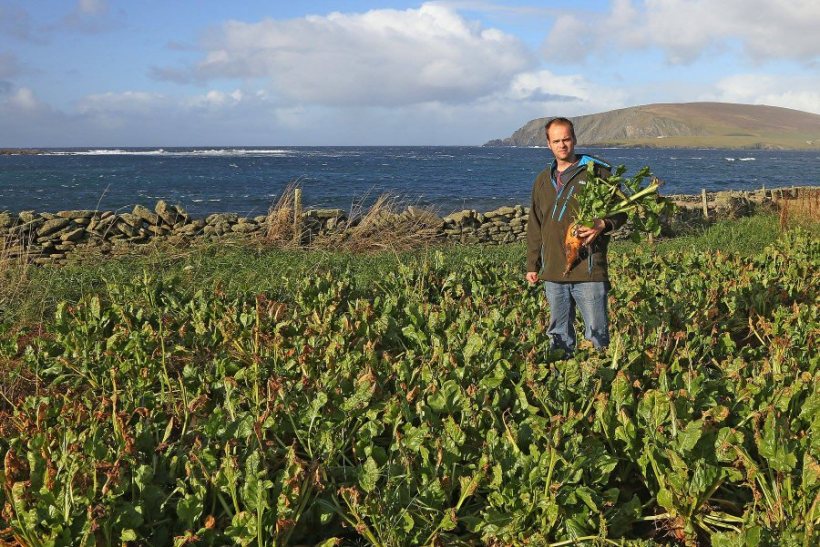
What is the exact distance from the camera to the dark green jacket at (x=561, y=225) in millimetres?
4516

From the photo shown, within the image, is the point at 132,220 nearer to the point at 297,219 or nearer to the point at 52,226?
the point at 52,226

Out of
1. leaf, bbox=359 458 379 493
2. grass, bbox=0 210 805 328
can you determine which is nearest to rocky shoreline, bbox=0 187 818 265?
grass, bbox=0 210 805 328

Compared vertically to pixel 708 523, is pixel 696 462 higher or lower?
higher

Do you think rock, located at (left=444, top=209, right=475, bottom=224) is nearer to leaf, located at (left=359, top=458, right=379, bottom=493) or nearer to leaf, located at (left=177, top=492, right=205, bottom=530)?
leaf, located at (left=359, top=458, right=379, bottom=493)

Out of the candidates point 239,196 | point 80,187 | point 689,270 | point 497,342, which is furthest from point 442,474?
point 80,187

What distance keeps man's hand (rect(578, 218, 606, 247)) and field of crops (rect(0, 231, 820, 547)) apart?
0.68 metres

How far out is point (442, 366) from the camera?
4.06m

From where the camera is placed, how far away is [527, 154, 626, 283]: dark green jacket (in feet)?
14.8

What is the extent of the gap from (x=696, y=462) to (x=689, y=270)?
4.99 m

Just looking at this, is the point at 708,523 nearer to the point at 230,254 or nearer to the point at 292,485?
the point at 292,485

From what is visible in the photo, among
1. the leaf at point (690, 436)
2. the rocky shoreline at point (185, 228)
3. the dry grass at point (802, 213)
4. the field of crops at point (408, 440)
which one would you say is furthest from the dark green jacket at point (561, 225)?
the dry grass at point (802, 213)

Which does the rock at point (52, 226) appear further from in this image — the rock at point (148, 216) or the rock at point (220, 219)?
the rock at point (220, 219)

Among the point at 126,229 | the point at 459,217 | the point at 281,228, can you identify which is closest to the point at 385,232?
the point at 281,228

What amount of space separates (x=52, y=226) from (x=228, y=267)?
14.0 ft
